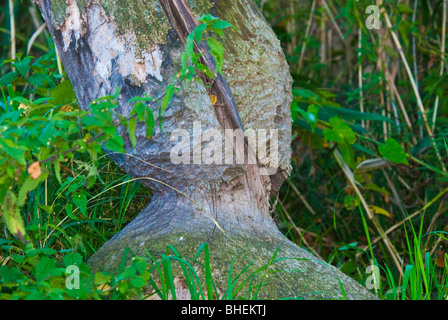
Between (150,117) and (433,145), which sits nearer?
(150,117)

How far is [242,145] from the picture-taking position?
1463 mm

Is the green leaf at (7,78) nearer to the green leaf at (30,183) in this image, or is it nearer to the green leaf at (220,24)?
the green leaf at (30,183)

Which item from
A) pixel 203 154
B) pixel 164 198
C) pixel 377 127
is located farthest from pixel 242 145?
pixel 377 127

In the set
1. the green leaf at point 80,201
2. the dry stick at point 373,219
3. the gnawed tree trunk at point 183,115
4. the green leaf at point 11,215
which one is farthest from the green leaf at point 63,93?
the dry stick at point 373,219

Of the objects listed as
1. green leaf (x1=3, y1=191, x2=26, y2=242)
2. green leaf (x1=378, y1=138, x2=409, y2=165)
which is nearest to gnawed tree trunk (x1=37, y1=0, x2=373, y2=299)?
green leaf (x1=3, y1=191, x2=26, y2=242)

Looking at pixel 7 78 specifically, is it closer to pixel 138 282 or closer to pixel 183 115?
pixel 183 115

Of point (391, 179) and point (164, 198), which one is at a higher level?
point (164, 198)

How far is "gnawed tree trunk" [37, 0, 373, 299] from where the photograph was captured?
4.50 feet

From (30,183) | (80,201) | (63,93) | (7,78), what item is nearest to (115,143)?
(30,183)

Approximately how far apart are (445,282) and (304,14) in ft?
7.16

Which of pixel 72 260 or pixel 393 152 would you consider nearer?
pixel 72 260

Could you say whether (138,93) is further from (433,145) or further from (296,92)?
(433,145)

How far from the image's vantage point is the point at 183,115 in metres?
1.40
